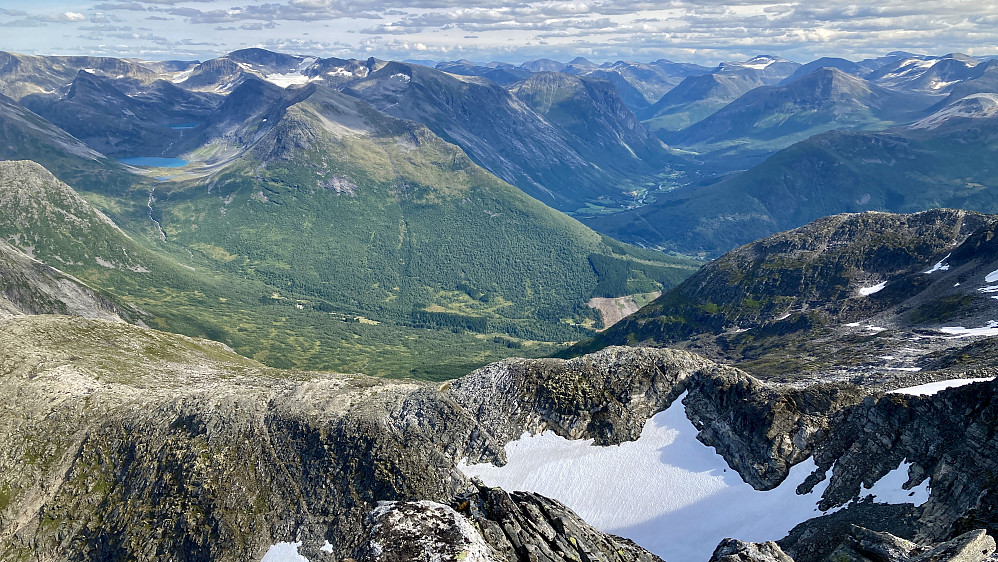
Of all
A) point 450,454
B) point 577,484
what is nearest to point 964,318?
point 577,484

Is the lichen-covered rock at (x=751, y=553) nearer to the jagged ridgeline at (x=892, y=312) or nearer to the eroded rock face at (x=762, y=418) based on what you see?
the eroded rock face at (x=762, y=418)

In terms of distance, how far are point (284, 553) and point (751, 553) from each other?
5403 centimetres

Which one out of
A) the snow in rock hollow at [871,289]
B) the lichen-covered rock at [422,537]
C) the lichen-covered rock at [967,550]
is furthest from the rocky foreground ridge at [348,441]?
the snow in rock hollow at [871,289]

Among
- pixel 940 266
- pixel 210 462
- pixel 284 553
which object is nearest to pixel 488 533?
pixel 284 553

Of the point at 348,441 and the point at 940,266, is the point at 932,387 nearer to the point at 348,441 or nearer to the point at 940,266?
the point at 348,441

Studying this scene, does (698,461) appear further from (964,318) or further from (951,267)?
(951,267)

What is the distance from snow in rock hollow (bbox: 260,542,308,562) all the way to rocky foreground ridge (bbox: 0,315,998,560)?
2.51 ft

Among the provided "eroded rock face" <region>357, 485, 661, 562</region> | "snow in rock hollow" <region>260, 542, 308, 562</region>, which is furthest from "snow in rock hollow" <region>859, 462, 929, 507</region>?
"snow in rock hollow" <region>260, 542, 308, 562</region>

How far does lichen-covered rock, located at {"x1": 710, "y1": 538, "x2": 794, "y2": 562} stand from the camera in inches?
1868

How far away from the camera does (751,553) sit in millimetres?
48062

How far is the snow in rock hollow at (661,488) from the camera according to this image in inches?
2953

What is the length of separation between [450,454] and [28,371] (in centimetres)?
7018

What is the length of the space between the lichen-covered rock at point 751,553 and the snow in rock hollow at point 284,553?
48.8 metres

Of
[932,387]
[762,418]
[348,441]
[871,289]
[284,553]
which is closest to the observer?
[284,553]
